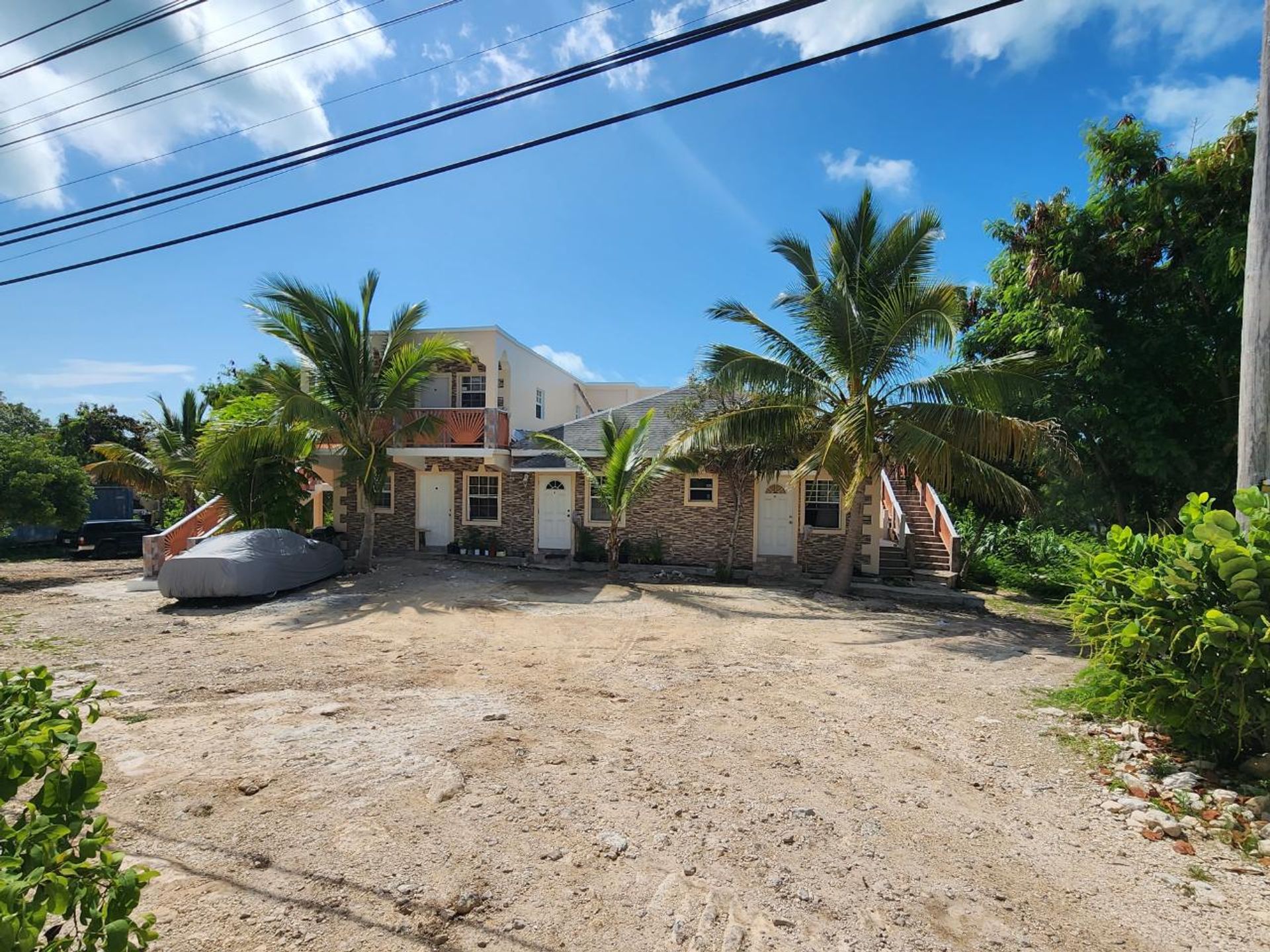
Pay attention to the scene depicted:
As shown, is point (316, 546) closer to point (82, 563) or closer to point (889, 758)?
point (82, 563)

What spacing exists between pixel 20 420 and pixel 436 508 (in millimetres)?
34087

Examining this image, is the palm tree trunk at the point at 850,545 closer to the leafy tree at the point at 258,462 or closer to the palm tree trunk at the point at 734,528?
the palm tree trunk at the point at 734,528

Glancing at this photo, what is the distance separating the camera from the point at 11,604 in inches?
435

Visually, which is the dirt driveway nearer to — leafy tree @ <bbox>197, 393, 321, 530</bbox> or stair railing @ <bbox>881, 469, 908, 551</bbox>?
leafy tree @ <bbox>197, 393, 321, 530</bbox>

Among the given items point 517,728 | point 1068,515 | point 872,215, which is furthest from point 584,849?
point 1068,515

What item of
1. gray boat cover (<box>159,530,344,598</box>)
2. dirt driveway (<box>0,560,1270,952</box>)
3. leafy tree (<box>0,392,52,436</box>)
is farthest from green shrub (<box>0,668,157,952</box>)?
leafy tree (<box>0,392,52,436</box>)

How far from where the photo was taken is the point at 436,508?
1764 centimetres

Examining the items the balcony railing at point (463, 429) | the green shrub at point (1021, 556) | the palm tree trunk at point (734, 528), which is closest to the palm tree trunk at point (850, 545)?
the palm tree trunk at point (734, 528)

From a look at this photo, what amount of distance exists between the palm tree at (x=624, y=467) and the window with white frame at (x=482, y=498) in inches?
119

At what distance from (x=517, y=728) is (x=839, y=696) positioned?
10.9 feet

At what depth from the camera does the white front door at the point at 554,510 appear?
16.8 m

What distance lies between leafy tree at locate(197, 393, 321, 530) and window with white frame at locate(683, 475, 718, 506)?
9.23 metres

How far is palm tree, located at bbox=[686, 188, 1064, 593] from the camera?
1091 centimetres

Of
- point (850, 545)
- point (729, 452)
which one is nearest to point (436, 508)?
point (729, 452)
